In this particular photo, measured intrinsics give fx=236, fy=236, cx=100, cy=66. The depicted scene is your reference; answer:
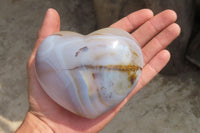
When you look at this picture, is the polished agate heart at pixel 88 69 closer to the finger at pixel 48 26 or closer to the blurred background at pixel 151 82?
the finger at pixel 48 26

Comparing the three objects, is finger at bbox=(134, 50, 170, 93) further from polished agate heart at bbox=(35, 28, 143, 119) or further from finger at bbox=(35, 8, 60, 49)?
finger at bbox=(35, 8, 60, 49)

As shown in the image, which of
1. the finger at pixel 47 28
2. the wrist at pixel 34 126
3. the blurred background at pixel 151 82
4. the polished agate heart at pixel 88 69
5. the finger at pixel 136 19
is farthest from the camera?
the blurred background at pixel 151 82

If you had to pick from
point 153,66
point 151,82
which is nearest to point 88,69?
point 153,66

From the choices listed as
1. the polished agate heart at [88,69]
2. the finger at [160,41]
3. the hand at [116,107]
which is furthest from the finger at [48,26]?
the finger at [160,41]

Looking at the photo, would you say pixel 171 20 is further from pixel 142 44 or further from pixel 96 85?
pixel 96 85

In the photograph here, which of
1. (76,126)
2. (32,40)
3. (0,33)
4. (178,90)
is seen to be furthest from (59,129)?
(0,33)

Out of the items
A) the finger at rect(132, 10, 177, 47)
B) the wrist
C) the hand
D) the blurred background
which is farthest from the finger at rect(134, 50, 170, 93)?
the wrist

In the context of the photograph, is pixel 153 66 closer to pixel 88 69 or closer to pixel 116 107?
pixel 116 107
